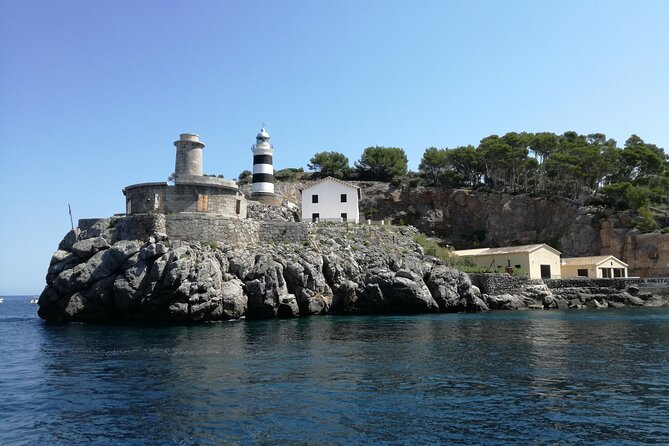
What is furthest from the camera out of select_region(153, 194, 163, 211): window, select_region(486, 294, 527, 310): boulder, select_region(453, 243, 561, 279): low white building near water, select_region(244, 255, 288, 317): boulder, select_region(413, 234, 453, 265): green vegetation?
select_region(453, 243, 561, 279): low white building near water

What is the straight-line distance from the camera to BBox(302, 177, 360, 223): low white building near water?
48.0 metres

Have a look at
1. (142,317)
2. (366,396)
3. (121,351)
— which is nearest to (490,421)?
(366,396)

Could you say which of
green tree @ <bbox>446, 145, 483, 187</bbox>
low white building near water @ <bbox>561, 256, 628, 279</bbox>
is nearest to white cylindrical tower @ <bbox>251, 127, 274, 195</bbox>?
→ green tree @ <bbox>446, 145, 483, 187</bbox>

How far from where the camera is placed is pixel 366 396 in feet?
42.7

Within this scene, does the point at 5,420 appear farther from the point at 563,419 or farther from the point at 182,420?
the point at 563,419

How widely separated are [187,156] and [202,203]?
13.3 feet

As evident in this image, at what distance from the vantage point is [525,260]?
46875 millimetres

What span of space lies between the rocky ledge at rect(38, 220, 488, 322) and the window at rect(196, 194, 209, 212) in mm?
2663

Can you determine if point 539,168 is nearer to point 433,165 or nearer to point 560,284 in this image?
point 433,165

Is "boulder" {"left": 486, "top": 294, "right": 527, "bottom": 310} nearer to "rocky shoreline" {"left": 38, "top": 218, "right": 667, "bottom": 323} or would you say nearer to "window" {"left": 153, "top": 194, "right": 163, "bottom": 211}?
"rocky shoreline" {"left": 38, "top": 218, "right": 667, "bottom": 323}

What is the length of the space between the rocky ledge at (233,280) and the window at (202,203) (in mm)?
2663

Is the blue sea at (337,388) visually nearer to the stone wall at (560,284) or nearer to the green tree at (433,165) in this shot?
the stone wall at (560,284)

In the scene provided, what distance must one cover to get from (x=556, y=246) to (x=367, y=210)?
2199cm

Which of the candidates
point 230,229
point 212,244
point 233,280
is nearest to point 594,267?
point 230,229
